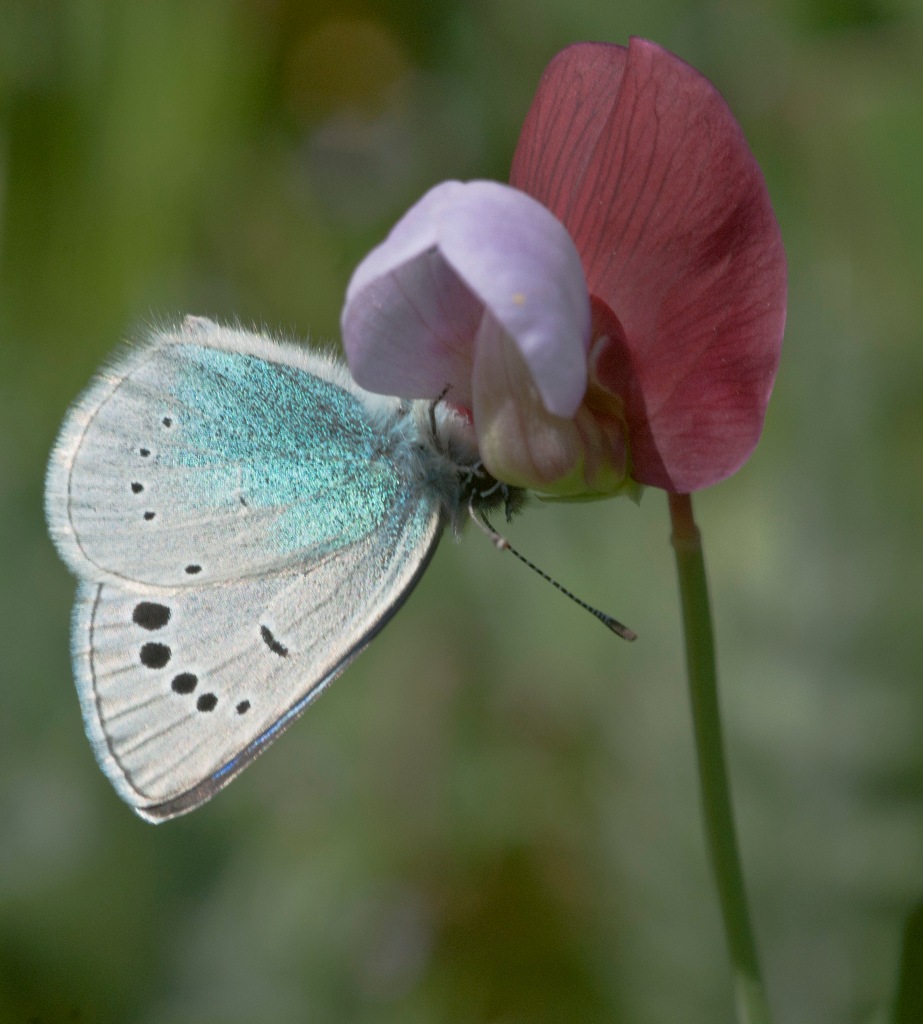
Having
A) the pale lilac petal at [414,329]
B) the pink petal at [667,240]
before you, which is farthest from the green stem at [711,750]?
the pale lilac petal at [414,329]

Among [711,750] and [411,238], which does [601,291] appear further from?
[711,750]

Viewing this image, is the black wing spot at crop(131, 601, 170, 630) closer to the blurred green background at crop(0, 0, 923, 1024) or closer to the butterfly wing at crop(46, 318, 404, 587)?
the butterfly wing at crop(46, 318, 404, 587)

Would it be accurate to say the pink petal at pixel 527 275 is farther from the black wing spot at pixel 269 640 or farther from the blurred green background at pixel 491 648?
the blurred green background at pixel 491 648

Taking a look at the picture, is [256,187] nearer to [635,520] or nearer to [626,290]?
[635,520]

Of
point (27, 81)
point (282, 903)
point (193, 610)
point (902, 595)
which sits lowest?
point (282, 903)

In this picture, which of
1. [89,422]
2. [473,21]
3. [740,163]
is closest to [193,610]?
[89,422]

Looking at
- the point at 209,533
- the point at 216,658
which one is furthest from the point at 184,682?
the point at 209,533
